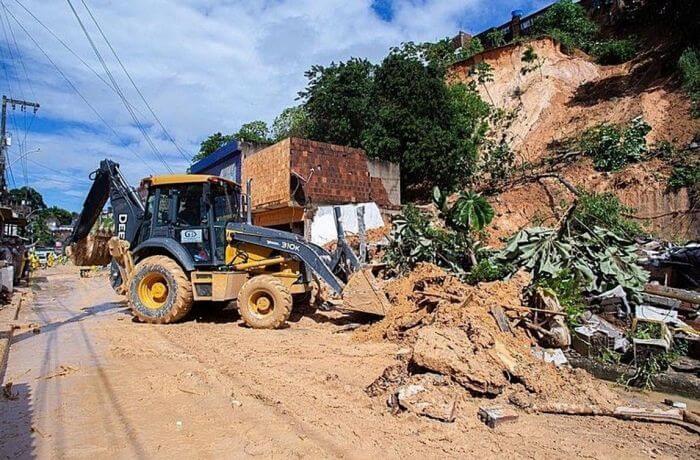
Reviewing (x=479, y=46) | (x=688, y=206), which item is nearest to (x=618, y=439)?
(x=688, y=206)

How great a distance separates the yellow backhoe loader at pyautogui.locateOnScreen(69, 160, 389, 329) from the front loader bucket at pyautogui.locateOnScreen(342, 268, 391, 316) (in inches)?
7.3

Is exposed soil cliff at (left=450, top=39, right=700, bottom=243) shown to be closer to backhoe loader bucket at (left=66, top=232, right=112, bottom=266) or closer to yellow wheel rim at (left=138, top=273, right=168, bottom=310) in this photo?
yellow wheel rim at (left=138, top=273, right=168, bottom=310)

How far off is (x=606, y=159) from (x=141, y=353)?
19.0 m

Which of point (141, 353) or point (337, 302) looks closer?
point (141, 353)

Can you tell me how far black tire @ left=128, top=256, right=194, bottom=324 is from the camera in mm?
8867

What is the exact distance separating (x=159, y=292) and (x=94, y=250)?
2.52 meters

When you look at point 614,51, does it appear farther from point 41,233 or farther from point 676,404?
point 41,233

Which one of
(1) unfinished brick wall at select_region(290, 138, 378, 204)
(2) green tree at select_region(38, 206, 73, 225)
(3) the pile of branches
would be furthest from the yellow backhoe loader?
(2) green tree at select_region(38, 206, 73, 225)

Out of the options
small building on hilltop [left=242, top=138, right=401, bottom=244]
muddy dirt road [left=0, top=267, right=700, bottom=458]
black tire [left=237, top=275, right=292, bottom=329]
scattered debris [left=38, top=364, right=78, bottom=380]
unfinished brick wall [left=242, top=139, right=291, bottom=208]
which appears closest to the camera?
muddy dirt road [left=0, top=267, right=700, bottom=458]

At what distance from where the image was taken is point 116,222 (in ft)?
34.7

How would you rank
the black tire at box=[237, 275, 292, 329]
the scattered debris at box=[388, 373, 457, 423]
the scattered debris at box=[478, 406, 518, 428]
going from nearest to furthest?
the scattered debris at box=[478, 406, 518, 428]
the scattered debris at box=[388, 373, 457, 423]
the black tire at box=[237, 275, 292, 329]

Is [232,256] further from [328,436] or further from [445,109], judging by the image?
[445,109]

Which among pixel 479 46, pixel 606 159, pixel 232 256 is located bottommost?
pixel 232 256

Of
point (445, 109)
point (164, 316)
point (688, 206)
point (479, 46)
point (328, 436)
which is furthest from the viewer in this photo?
point (479, 46)
